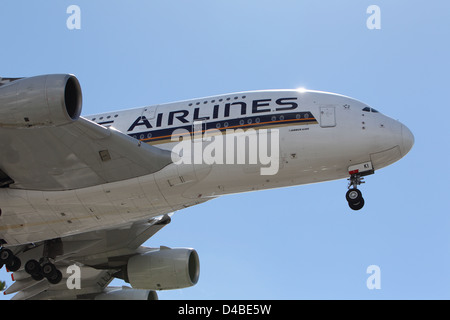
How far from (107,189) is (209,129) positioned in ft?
12.0

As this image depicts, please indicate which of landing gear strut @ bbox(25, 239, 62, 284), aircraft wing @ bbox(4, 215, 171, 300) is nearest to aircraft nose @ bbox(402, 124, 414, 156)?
aircraft wing @ bbox(4, 215, 171, 300)

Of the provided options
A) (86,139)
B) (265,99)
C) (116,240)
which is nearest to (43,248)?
(116,240)

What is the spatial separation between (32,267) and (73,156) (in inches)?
239

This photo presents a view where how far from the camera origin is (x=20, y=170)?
21.8 metres

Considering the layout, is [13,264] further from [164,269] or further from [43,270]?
[164,269]

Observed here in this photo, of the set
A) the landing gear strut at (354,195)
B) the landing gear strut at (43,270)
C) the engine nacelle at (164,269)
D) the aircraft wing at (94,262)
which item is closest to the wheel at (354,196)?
the landing gear strut at (354,195)

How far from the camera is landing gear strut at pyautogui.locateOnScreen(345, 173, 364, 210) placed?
73.8 ft

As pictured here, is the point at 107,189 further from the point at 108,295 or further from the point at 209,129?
the point at 108,295

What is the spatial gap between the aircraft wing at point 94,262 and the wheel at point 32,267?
2.11 meters

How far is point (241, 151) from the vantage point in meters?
21.9

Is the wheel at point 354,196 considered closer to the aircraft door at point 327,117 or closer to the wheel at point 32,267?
the aircraft door at point 327,117

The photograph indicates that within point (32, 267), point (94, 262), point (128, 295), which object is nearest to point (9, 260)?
point (32, 267)

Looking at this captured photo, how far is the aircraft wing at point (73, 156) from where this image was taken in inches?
818

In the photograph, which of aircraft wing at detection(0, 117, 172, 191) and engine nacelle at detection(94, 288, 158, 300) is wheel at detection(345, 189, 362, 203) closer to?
aircraft wing at detection(0, 117, 172, 191)
